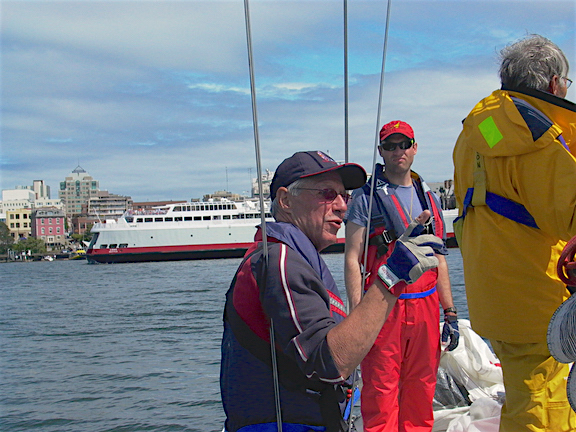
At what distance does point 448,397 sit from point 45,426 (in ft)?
A: 14.9

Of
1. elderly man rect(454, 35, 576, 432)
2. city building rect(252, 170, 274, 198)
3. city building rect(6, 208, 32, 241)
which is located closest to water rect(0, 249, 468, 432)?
city building rect(252, 170, 274, 198)

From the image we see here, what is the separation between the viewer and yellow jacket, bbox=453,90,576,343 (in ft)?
6.17

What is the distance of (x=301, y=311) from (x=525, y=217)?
934mm

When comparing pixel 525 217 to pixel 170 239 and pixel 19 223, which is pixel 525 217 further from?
pixel 19 223

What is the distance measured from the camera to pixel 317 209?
1.79 metres

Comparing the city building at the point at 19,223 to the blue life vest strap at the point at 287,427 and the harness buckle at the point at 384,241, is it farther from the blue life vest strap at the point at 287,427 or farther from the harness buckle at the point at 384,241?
the blue life vest strap at the point at 287,427

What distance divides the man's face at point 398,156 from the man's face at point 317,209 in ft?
4.53

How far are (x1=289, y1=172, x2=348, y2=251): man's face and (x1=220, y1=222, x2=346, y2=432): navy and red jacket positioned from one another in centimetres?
7

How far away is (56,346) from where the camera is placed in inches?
472

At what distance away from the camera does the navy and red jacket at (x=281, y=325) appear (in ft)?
4.97

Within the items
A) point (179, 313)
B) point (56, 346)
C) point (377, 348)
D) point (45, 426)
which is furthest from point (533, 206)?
point (179, 313)

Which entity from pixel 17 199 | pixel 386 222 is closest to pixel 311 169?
pixel 386 222

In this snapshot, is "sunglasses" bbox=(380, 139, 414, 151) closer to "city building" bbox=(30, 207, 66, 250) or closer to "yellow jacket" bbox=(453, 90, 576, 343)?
"yellow jacket" bbox=(453, 90, 576, 343)

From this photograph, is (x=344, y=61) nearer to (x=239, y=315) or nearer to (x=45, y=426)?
(x=239, y=315)
